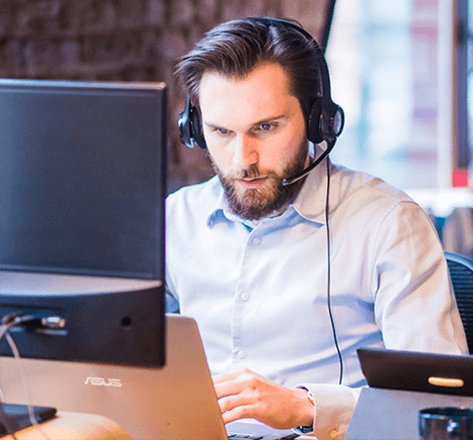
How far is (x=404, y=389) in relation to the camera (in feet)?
2.60

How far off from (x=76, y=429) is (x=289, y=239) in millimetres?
673

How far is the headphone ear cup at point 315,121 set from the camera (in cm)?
130

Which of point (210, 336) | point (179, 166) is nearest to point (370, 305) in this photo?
point (210, 336)

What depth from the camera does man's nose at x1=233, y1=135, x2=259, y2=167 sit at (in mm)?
1257

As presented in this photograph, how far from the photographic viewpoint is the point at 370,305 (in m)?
1.28

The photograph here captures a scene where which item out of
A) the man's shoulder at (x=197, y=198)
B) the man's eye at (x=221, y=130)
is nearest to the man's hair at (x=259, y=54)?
the man's eye at (x=221, y=130)

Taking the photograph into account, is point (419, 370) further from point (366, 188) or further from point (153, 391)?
point (366, 188)

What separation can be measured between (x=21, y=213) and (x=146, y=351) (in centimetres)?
20

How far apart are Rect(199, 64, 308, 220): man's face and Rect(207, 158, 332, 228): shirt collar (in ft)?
0.11

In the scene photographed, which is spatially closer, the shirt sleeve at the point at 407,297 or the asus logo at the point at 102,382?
the asus logo at the point at 102,382

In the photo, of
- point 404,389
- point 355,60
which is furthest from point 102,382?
point 355,60

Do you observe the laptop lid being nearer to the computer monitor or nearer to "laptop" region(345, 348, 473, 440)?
"laptop" region(345, 348, 473, 440)

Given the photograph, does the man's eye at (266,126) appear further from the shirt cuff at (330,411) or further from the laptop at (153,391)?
the laptop at (153,391)

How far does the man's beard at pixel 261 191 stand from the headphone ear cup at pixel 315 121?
0.18ft
